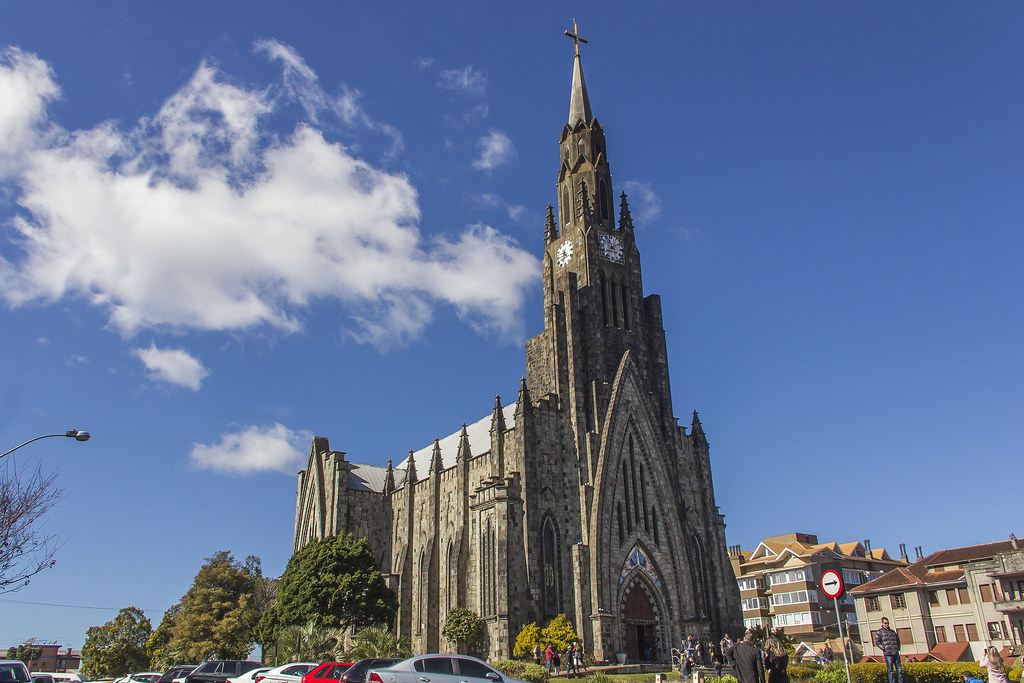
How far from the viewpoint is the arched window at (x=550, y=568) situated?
4653 centimetres

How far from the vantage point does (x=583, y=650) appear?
4412 cm

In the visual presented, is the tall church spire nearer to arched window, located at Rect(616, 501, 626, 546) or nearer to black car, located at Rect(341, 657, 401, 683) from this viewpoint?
arched window, located at Rect(616, 501, 626, 546)

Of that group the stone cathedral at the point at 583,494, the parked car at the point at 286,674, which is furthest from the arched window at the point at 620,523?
the parked car at the point at 286,674

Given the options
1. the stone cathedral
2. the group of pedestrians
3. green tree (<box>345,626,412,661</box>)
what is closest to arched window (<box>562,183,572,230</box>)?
the stone cathedral

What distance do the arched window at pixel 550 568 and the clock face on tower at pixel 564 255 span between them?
801 inches

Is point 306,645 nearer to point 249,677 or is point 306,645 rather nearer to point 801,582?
point 249,677

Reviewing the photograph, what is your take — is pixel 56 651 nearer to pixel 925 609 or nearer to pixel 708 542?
pixel 708 542

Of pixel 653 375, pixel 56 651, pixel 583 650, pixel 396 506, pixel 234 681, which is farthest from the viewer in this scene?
Result: pixel 56 651

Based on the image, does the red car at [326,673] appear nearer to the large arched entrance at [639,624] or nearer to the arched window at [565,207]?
the large arched entrance at [639,624]

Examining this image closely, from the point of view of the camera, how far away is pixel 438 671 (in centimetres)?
2103

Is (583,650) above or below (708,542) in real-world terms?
below

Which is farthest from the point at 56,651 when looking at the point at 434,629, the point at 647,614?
the point at 647,614

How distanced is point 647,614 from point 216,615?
33.3 meters

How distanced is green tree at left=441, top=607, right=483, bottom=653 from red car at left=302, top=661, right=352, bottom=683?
2009cm
